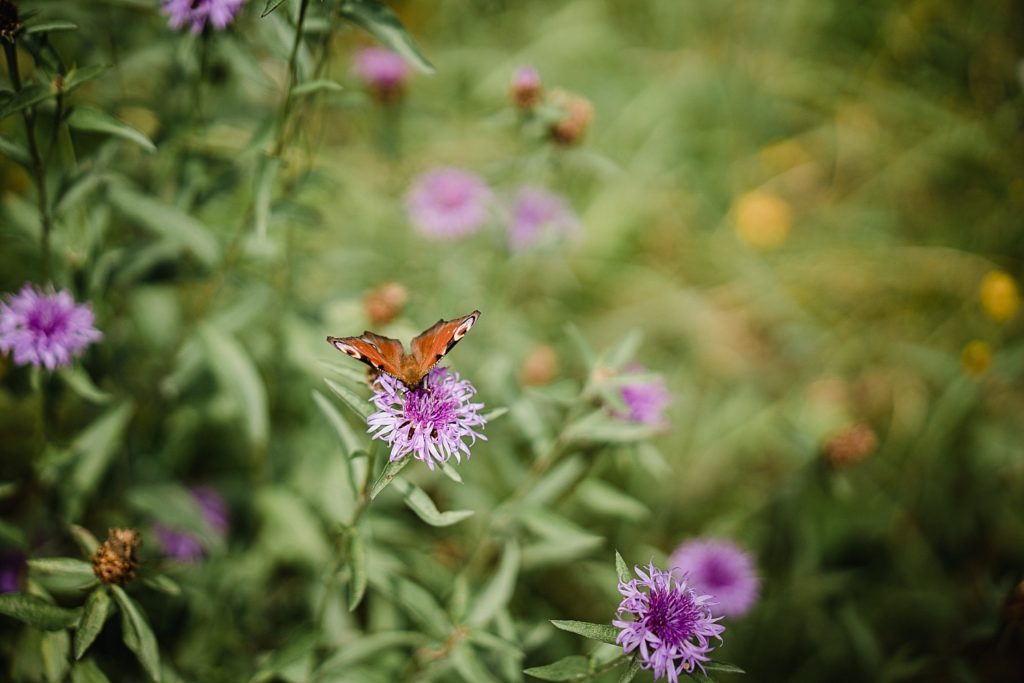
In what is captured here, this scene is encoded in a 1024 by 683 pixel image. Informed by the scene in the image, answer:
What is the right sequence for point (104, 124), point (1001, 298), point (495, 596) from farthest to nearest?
point (1001, 298) → point (495, 596) → point (104, 124)

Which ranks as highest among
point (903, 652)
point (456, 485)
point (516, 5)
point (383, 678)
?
point (516, 5)

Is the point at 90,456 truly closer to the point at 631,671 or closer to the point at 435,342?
the point at 435,342

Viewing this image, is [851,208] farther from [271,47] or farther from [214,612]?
[214,612]

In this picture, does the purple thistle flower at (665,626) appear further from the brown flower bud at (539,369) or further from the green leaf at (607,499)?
the brown flower bud at (539,369)

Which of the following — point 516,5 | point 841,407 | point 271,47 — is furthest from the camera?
point 516,5

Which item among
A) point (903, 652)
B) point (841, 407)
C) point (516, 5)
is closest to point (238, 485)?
point (903, 652)

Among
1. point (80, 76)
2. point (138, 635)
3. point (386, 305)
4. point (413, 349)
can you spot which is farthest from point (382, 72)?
point (138, 635)

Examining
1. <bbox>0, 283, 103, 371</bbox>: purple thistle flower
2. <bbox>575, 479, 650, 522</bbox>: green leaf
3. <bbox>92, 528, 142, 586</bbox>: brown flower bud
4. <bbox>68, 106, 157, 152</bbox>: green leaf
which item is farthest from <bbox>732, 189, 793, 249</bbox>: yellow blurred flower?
<bbox>92, 528, 142, 586</bbox>: brown flower bud
